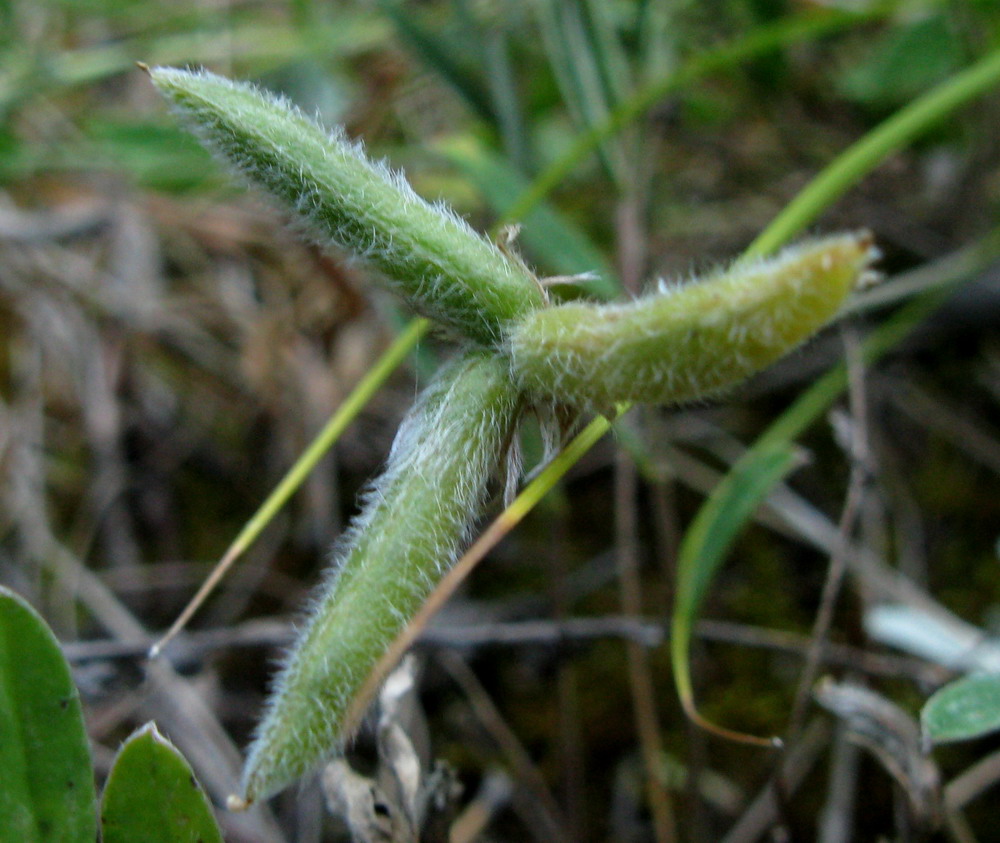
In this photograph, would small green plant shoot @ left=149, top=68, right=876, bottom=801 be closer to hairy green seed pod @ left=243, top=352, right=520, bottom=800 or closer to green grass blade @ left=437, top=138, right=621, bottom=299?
hairy green seed pod @ left=243, top=352, right=520, bottom=800

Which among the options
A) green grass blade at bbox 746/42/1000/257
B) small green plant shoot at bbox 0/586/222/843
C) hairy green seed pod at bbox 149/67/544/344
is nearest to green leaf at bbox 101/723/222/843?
small green plant shoot at bbox 0/586/222/843

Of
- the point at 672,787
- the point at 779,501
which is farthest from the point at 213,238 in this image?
the point at 672,787

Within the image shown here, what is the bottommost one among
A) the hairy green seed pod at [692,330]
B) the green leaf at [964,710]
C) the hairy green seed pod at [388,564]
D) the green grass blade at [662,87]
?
the green leaf at [964,710]

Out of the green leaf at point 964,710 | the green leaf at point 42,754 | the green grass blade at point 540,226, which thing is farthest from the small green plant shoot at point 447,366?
the green grass blade at point 540,226

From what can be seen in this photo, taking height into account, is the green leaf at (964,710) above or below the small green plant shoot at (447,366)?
below

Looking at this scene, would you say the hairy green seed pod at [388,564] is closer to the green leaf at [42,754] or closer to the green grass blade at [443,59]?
the green leaf at [42,754]

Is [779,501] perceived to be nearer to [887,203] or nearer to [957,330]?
[957,330]

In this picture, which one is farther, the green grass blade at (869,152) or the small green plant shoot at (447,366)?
the green grass blade at (869,152)

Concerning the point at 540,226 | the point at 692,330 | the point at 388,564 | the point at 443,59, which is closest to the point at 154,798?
the point at 388,564
